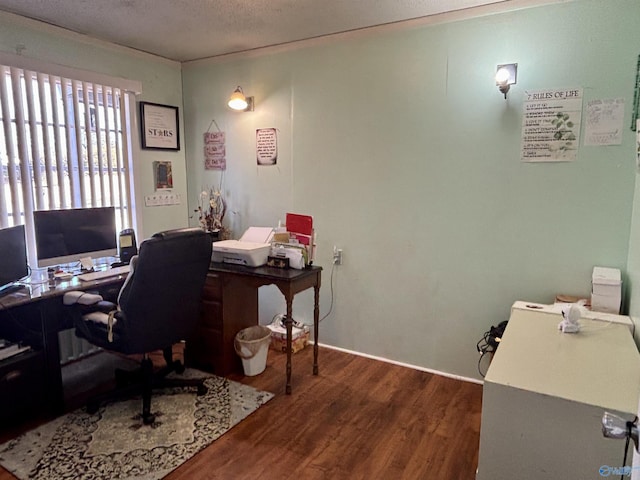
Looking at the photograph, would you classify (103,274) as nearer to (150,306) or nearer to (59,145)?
(150,306)

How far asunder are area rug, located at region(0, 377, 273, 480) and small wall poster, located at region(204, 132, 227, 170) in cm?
201

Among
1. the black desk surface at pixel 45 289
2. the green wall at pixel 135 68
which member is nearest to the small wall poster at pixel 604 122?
the black desk surface at pixel 45 289

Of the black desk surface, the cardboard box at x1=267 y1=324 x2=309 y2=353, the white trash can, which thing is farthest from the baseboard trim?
the black desk surface

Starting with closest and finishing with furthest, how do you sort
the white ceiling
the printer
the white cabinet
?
the white cabinet
the white ceiling
the printer

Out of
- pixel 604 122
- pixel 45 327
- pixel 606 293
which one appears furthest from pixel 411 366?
pixel 45 327

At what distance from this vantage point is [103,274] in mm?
2893

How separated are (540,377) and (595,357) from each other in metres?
0.37

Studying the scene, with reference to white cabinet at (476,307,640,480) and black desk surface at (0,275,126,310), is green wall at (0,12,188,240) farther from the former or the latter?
white cabinet at (476,307,640,480)

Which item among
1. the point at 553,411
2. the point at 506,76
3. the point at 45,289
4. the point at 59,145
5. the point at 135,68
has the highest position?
the point at 135,68

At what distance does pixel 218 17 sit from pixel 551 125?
7.21ft

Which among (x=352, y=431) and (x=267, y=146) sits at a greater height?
(x=267, y=146)

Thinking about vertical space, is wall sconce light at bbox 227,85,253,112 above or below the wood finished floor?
above

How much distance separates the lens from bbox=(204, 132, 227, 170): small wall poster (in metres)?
3.90

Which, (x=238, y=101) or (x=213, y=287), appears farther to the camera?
(x=238, y=101)
